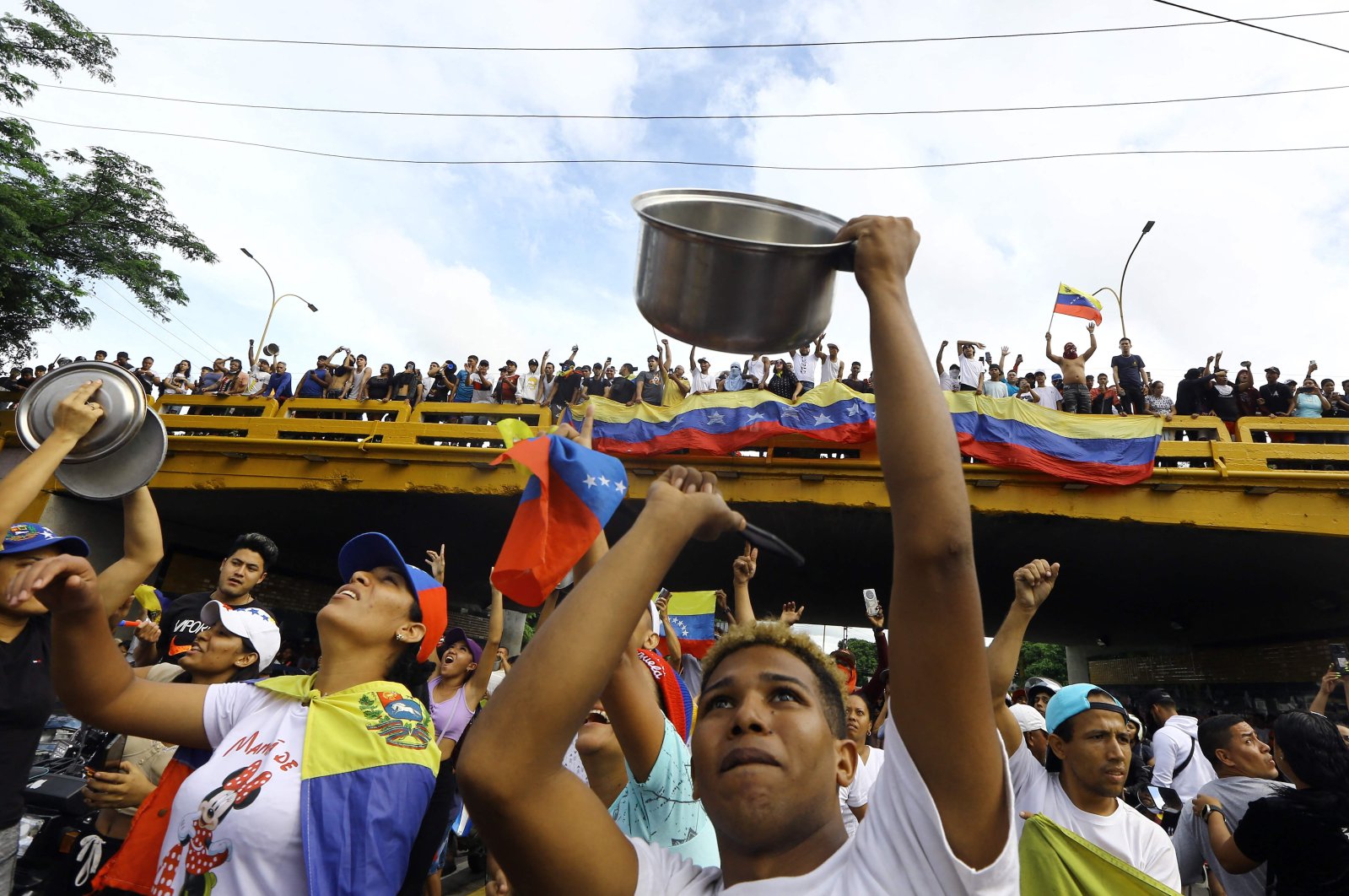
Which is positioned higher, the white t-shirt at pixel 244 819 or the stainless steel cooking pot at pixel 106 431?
the stainless steel cooking pot at pixel 106 431

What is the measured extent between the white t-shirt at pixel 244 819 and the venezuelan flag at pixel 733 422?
8326 mm

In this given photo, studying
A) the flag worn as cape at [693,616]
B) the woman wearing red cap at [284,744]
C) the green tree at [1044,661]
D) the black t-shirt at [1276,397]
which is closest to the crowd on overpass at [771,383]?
the black t-shirt at [1276,397]

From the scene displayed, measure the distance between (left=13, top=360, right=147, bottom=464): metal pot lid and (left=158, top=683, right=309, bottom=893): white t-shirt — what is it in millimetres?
1072

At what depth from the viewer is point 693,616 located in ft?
22.5

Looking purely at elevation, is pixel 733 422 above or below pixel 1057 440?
below

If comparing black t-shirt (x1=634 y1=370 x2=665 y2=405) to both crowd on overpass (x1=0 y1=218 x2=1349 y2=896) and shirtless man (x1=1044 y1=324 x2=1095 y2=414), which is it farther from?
crowd on overpass (x1=0 y1=218 x2=1349 y2=896)

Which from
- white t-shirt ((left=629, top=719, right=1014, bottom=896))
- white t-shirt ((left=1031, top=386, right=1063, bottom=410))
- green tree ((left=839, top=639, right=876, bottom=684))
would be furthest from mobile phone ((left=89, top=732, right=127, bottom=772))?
green tree ((left=839, top=639, right=876, bottom=684))

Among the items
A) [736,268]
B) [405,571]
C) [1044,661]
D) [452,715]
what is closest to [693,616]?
[452,715]

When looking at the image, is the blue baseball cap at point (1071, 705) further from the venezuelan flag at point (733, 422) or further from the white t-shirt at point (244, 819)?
the venezuelan flag at point (733, 422)

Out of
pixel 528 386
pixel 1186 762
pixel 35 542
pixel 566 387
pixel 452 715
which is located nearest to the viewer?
pixel 35 542

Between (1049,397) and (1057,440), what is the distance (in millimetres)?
2189

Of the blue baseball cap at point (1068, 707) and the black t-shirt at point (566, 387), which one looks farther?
the black t-shirt at point (566, 387)

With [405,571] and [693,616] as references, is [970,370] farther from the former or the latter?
[405,571]

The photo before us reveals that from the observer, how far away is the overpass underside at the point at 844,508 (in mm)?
9875
